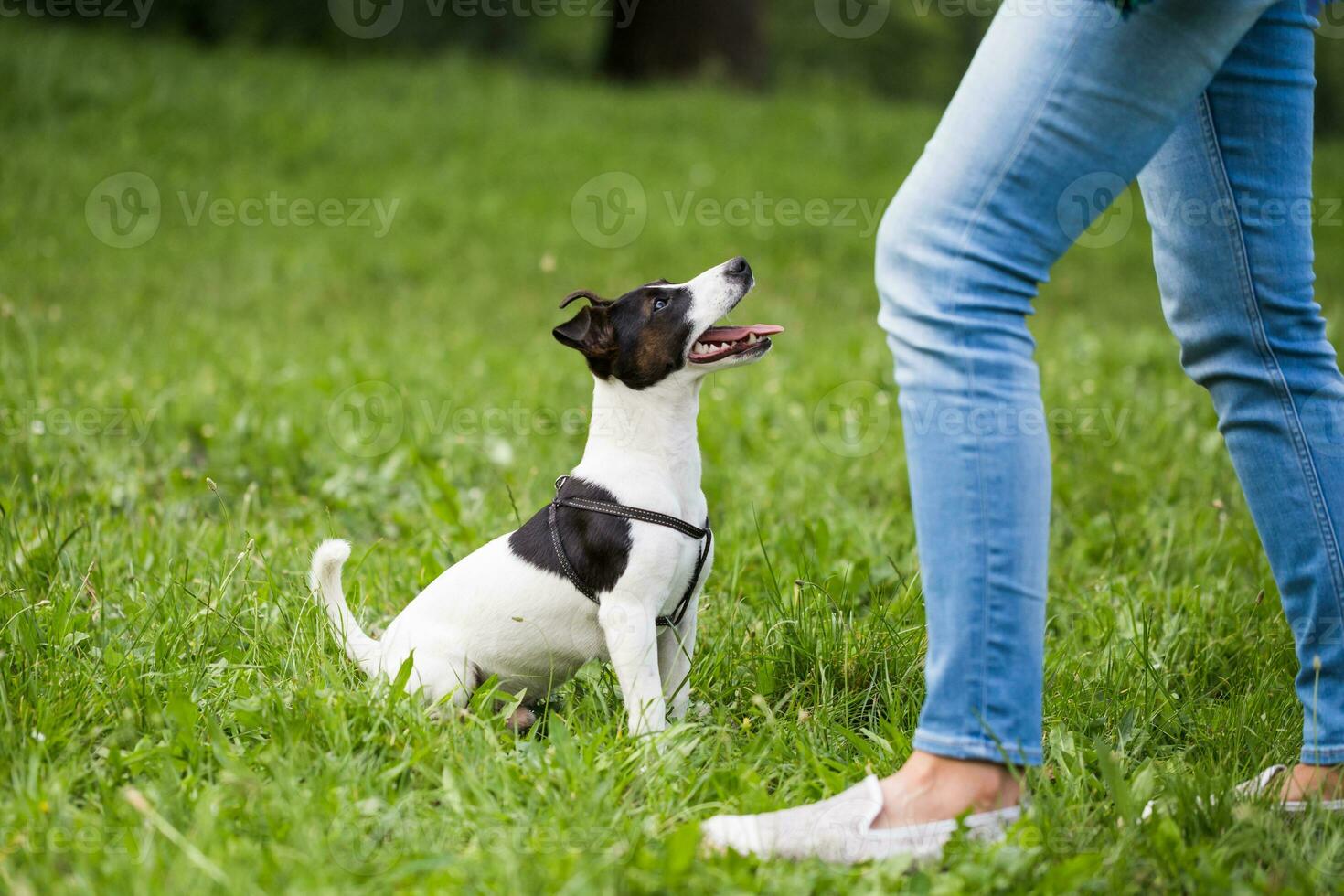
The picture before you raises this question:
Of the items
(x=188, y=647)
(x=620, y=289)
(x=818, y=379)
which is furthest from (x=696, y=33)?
(x=188, y=647)

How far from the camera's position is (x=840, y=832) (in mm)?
1811

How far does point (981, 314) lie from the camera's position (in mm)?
1783

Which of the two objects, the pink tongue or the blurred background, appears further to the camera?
the blurred background

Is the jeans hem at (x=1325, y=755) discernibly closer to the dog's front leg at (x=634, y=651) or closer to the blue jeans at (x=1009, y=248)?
the blue jeans at (x=1009, y=248)

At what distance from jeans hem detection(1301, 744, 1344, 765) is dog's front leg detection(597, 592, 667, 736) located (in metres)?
1.15
